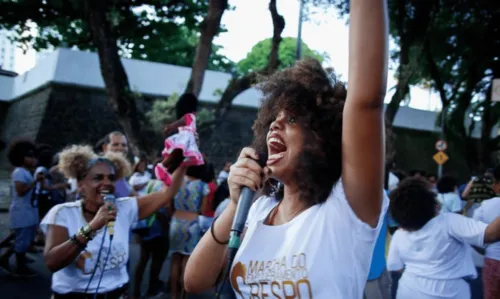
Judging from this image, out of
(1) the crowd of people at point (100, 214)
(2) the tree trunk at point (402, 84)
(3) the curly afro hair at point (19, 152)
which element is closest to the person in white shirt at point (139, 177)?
(1) the crowd of people at point (100, 214)

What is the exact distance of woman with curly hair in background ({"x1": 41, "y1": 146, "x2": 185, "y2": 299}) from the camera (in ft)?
9.71

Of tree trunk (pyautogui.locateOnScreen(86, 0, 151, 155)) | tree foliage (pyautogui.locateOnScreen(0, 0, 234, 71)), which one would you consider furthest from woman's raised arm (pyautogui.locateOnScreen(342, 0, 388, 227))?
tree foliage (pyautogui.locateOnScreen(0, 0, 234, 71))

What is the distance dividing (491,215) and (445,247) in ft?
3.73

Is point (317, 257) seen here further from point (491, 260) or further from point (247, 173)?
point (491, 260)

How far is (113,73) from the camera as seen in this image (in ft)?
36.0

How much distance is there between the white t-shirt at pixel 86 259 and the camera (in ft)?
10.2

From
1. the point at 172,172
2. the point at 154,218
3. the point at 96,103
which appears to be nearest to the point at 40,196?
the point at 154,218

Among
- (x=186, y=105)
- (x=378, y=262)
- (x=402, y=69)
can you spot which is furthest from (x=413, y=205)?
(x=402, y=69)

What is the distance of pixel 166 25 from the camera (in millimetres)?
14750

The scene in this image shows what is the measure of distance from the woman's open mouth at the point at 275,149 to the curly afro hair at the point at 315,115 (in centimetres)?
7

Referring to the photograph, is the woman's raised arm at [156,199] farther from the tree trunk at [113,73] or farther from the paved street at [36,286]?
the tree trunk at [113,73]

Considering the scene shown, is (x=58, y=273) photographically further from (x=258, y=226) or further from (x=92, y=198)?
(x=258, y=226)

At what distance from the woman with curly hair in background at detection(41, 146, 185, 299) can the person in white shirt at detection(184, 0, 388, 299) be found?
54.0 inches

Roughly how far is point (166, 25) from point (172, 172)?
1175 centimetres
